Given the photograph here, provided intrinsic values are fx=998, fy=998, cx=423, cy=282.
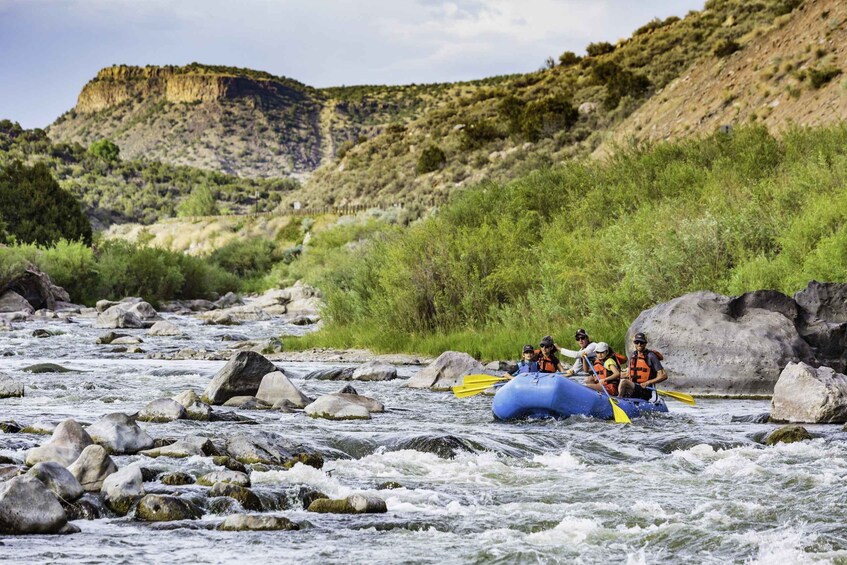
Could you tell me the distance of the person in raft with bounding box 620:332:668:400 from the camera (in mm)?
12547

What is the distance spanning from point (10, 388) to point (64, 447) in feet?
18.6

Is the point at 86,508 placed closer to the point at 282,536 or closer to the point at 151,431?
the point at 282,536

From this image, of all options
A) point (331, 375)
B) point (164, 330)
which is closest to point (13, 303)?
point (164, 330)

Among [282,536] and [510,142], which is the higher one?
[510,142]

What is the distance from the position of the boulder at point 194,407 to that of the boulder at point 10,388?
2718 mm

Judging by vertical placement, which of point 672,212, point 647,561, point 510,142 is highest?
point 510,142

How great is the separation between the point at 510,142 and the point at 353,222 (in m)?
9.45

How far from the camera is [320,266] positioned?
3931 cm

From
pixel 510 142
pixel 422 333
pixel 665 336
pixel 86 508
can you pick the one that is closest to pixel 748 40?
pixel 510 142

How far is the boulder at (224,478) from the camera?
25.9 ft

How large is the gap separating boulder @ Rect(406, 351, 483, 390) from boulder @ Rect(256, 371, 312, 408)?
8.96ft

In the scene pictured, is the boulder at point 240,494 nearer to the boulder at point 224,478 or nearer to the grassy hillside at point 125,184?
the boulder at point 224,478

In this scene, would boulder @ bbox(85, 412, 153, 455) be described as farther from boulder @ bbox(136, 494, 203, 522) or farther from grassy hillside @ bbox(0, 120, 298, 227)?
grassy hillside @ bbox(0, 120, 298, 227)

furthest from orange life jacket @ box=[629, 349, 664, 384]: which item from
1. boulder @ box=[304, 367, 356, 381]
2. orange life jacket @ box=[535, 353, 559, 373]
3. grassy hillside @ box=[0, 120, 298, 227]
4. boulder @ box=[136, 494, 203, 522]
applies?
grassy hillside @ box=[0, 120, 298, 227]
